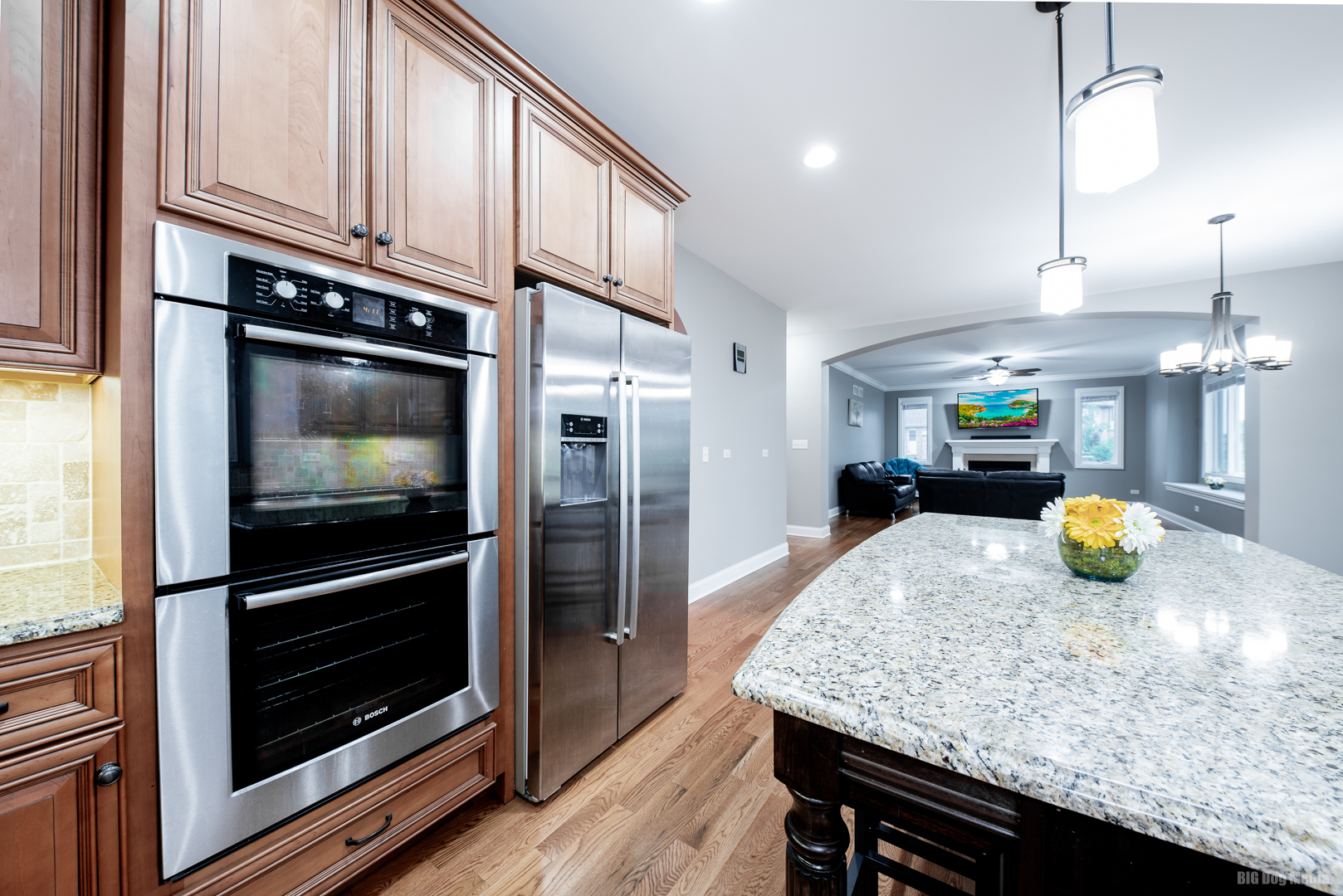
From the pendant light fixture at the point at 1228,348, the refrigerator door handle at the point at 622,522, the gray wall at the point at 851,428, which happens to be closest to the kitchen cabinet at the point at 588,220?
the refrigerator door handle at the point at 622,522

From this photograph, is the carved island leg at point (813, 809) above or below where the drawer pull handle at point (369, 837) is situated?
above

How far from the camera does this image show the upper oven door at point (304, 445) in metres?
0.98

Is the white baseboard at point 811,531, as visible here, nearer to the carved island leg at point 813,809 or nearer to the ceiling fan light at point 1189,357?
the ceiling fan light at point 1189,357

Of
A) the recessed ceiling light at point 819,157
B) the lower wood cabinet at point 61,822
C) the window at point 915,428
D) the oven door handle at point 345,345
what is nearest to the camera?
the lower wood cabinet at point 61,822

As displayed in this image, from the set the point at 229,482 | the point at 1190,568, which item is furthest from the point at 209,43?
the point at 1190,568

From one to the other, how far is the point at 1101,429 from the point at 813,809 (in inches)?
445

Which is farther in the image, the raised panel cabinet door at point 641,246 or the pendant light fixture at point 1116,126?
the raised panel cabinet door at point 641,246

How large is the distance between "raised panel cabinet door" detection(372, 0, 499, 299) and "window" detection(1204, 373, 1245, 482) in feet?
28.3

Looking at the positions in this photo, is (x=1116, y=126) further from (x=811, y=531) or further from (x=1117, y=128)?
(x=811, y=531)

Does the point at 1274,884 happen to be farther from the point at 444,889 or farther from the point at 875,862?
the point at 444,889

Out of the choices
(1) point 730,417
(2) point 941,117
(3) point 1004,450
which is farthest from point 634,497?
(3) point 1004,450

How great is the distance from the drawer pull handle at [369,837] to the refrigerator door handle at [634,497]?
2.93 ft

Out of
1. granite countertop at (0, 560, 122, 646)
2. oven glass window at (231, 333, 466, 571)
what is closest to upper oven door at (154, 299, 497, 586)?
oven glass window at (231, 333, 466, 571)

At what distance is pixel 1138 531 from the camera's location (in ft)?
3.76
